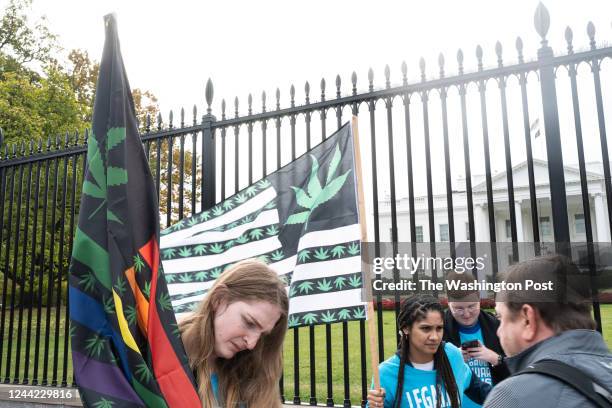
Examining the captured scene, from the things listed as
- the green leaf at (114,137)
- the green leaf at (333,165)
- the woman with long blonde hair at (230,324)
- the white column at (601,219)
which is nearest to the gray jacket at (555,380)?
the woman with long blonde hair at (230,324)

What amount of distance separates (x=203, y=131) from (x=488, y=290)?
3.24 meters

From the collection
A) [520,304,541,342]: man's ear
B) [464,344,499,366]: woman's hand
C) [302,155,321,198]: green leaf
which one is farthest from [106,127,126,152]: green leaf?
[464,344,499,366]: woman's hand

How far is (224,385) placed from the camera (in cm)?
235

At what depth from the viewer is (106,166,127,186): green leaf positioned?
1.76 metres

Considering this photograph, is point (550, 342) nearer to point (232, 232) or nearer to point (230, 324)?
point (230, 324)

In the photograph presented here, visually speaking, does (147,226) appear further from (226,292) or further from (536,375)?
(536,375)

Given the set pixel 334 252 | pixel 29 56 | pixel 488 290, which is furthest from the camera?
pixel 29 56

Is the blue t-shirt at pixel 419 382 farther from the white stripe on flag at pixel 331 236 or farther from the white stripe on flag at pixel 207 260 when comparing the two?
the white stripe on flag at pixel 207 260

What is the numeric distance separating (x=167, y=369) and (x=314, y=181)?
7.00 ft

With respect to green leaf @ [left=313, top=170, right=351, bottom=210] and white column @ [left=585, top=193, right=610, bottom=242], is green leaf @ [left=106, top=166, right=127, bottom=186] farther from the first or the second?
white column @ [left=585, top=193, right=610, bottom=242]

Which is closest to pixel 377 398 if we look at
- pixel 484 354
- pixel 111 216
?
pixel 484 354

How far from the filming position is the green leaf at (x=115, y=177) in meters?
1.76

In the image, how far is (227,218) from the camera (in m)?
4.23

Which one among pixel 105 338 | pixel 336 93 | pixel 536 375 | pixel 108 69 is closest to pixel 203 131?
pixel 336 93
